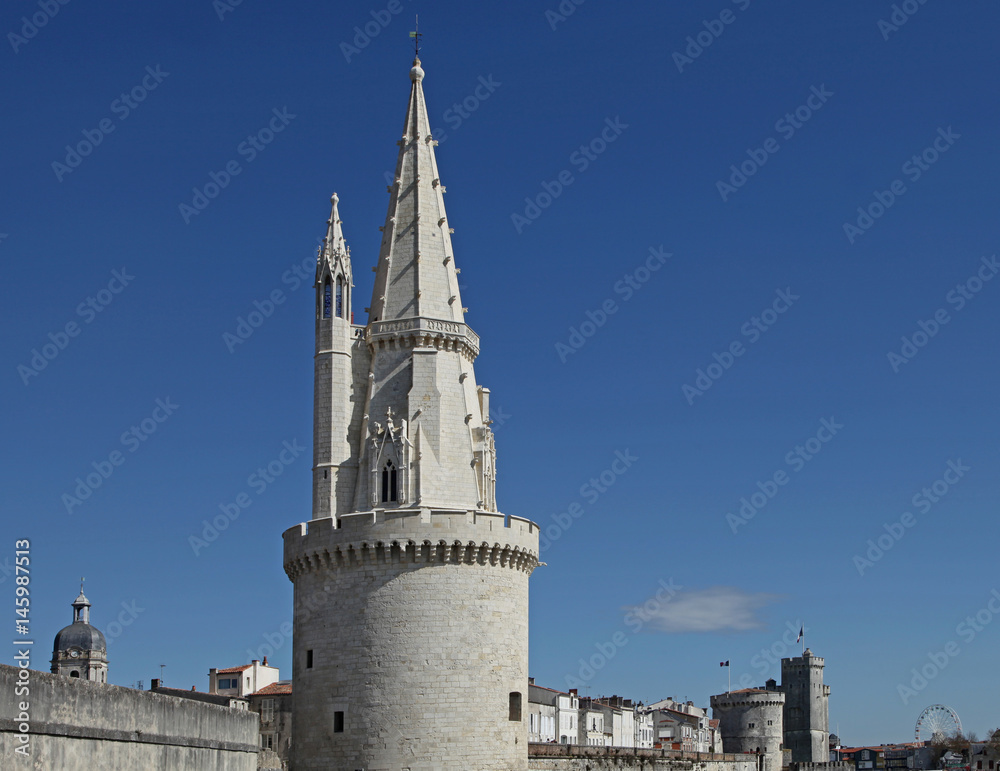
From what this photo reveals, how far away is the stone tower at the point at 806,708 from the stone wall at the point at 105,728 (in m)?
106

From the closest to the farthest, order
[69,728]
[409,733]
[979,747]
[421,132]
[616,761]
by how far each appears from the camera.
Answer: [69,728]
[409,733]
[421,132]
[616,761]
[979,747]

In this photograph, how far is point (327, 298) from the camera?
146 feet

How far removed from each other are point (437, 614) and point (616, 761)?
64.3 feet

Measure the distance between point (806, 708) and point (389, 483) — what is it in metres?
92.8

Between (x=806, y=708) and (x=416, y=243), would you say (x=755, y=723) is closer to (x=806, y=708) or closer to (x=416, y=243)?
(x=806, y=708)

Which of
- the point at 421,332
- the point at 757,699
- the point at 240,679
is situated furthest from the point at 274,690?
the point at 757,699

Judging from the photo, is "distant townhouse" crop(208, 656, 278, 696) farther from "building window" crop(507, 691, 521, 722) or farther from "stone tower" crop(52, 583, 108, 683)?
"building window" crop(507, 691, 521, 722)

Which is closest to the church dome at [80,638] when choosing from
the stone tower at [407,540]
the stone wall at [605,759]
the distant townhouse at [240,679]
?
the distant townhouse at [240,679]

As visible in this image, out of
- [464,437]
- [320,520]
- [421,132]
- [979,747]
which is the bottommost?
[979,747]

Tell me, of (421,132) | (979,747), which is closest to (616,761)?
(421,132)

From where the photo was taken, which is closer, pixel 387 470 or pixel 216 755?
pixel 216 755

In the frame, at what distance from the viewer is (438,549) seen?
40000mm

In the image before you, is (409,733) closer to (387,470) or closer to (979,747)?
(387,470)

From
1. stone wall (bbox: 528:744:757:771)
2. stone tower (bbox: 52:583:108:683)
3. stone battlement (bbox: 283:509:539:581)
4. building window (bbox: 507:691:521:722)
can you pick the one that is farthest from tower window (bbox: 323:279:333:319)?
stone tower (bbox: 52:583:108:683)
